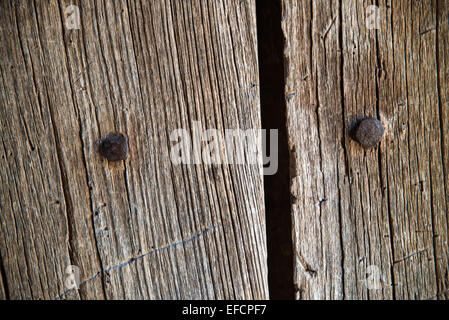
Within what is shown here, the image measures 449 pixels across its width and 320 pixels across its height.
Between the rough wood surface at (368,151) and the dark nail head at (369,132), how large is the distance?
0.09 feet

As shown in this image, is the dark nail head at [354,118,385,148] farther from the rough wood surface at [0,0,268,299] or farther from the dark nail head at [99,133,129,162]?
the dark nail head at [99,133,129,162]

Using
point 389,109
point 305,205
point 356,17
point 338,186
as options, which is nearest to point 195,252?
point 305,205

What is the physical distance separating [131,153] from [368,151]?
0.69 m

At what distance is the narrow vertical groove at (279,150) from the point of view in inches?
34.6

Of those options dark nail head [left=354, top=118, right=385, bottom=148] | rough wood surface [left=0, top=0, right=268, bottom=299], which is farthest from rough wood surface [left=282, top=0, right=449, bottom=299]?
rough wood surface [left=0, top=0, right=268, bottom=299]

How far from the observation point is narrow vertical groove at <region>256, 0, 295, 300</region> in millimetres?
879

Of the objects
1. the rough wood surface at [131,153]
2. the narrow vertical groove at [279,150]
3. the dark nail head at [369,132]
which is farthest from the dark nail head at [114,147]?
the dark nail head at [369,132]

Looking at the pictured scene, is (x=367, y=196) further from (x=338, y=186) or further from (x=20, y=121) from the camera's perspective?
(x=20, y=121)

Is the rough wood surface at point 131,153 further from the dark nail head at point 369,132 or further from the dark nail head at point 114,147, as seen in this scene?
the dark nail head at point 369,132

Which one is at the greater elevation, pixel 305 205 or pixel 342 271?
pixel 305 205

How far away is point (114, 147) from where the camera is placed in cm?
82

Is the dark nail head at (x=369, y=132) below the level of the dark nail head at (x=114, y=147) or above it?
below
